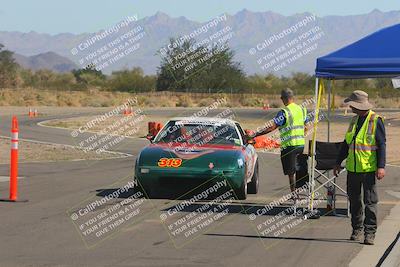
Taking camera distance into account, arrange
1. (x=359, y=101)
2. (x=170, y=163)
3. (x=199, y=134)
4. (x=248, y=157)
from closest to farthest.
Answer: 1. (x=359, y=101)
2. (x=170, y=163)
3. (x=248, y=157)
4. (x=199, y=134)

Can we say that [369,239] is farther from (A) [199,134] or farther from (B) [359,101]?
(A) [199,134]

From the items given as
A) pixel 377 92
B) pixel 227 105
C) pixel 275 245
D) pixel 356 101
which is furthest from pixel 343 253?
pixel 377 92

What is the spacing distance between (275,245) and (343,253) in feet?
2.79

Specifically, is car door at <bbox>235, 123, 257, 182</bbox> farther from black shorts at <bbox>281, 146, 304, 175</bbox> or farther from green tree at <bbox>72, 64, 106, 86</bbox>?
green tree at <bbox>72, 64, 106, 86</bbox>

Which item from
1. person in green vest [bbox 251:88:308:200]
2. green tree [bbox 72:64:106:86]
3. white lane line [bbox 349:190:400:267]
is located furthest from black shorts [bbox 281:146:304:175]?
green tree [bbox 72:64:106:86]

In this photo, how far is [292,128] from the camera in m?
12.3

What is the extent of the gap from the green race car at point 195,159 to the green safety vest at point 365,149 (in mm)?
3501

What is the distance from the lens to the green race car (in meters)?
12.8

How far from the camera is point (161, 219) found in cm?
1098

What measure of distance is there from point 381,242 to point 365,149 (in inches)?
45.3

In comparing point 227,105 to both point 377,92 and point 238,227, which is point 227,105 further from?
point 238,227

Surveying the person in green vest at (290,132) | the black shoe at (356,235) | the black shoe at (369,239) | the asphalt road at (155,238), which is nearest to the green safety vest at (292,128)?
the person in green vest at (290,132)

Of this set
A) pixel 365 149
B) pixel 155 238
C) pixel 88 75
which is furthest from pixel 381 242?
pixel 88 75

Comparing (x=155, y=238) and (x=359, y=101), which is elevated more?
(x=359, y=101)
